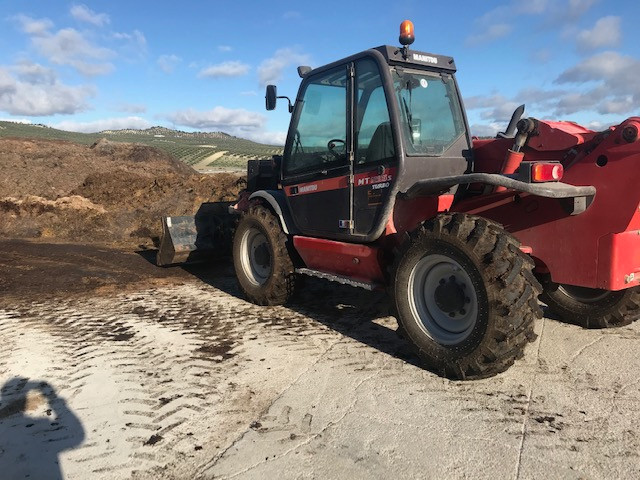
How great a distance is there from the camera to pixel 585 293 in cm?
439

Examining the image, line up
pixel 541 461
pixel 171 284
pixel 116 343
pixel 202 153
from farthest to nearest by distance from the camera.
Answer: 1. pixel 202 153
2. pixel 171 284
3. pixel 116 343
4. pixel 541 461

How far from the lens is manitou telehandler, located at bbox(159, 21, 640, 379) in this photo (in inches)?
127

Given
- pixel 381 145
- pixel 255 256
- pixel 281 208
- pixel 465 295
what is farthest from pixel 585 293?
pixel 255 256

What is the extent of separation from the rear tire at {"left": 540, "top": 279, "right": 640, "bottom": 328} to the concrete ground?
0.14 metres

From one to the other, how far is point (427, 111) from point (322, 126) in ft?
3.41

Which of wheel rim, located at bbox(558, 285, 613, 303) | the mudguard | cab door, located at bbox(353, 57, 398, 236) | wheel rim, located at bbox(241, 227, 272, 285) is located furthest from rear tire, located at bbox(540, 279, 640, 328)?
wheel rim, located at bbox(241, 227, 272, 285)

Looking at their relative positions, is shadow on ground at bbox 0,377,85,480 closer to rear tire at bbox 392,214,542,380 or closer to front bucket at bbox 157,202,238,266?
rear tire at bbox 392,214,542,380

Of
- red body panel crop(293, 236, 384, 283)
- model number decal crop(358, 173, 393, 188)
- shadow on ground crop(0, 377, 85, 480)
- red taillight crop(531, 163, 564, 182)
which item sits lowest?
shadow on ground crop(0, 377, 85, 480)

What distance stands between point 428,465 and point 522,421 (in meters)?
0.75

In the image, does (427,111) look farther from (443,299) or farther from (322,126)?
(443,299)

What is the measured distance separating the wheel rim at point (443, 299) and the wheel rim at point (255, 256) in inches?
86.4

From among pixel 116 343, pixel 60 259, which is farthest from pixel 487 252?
pixel 60 259

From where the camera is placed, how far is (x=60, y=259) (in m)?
7.76

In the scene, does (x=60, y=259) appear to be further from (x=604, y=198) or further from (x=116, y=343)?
(x=604, y=198)
